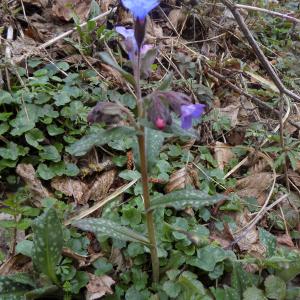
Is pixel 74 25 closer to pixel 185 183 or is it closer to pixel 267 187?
pixel 185 183

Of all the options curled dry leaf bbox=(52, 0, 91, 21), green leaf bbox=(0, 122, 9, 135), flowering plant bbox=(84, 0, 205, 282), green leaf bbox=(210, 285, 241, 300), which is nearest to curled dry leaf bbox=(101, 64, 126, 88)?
curled dry leaf bbox=(52, 0, 91, 21)

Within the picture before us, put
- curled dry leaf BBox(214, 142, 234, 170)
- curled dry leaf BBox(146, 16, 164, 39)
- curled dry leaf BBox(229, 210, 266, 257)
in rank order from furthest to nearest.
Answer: curled dry leaf BBox(146, 16, 164, 39) < curled dry leaf BBox(214, 142, 234, 170) < curled dry leaf BBox(229, 210, 266, 257)

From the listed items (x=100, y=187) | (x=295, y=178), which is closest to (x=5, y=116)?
(x=100, y=187)

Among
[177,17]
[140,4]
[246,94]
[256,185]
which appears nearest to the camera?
[140,4]

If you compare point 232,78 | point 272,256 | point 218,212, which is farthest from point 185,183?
point 232,78

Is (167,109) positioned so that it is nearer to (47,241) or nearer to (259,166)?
(47,241)

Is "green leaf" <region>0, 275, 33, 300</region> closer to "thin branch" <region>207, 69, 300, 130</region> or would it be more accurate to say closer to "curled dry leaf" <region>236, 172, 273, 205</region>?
"curled dry leaf" <region>236, 172, 273, 205</region>

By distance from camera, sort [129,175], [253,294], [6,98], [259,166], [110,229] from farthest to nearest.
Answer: [259,166] < [6,98] < [129,175] < [253,294] < [110,229]
